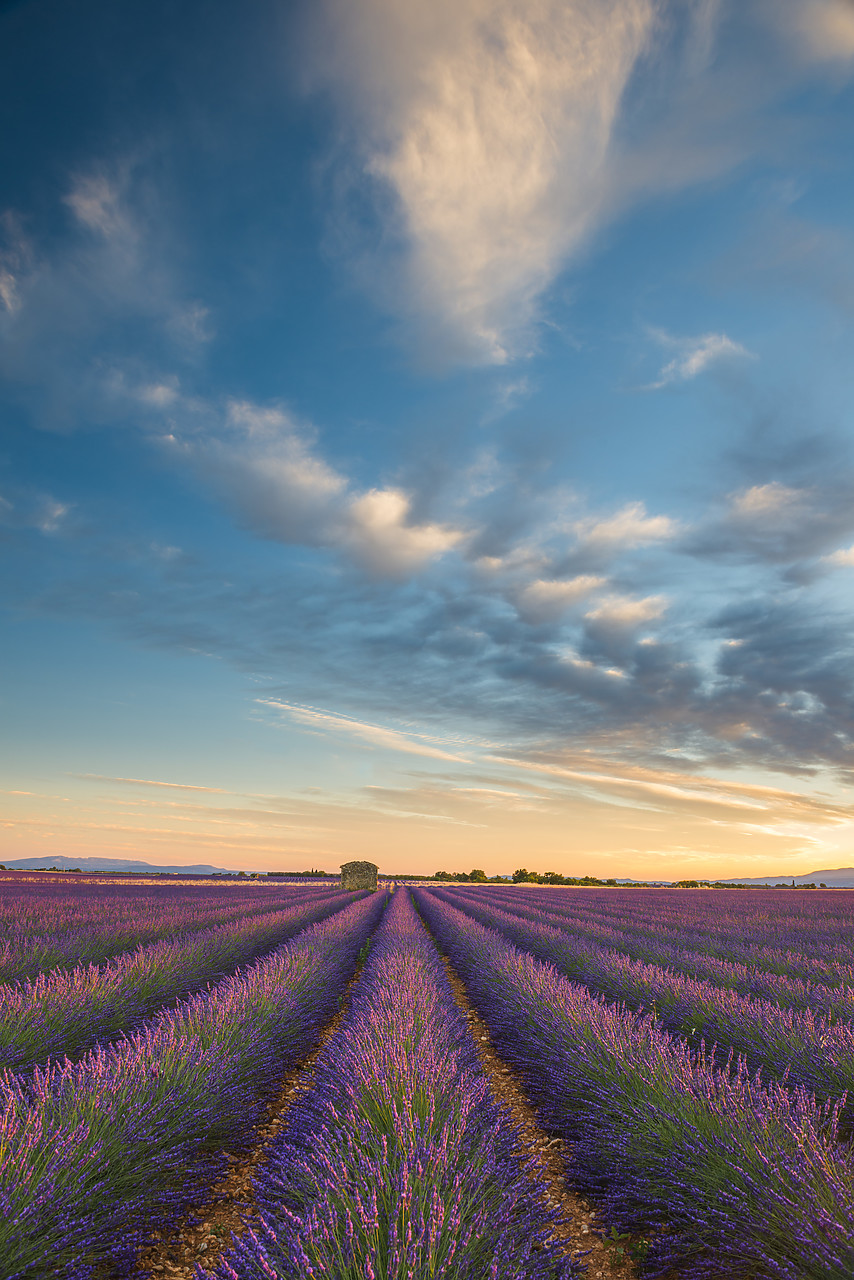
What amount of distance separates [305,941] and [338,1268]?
24.6ft

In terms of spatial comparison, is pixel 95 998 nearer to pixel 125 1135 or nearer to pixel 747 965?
pixel 125 1135

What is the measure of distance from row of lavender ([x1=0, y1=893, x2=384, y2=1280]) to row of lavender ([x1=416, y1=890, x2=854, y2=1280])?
7.01 ft

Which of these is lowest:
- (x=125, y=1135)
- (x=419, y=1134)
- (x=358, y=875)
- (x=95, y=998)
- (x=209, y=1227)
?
(x=358, y=875)

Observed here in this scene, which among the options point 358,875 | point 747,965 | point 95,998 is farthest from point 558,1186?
point 358,875

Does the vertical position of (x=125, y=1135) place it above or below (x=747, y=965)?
above

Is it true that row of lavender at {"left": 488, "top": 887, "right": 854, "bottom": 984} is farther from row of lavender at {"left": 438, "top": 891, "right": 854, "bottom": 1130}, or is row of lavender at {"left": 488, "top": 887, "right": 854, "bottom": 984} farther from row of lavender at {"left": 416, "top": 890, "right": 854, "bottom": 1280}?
row of lavender at {"left": 416, "top": 890, "right": 854, "bottom": 1280}

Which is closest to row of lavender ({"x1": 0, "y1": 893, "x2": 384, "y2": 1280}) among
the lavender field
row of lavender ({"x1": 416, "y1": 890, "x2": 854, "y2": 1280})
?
the lavender field

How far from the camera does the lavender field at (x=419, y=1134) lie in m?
2.04

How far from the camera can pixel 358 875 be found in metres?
30.2

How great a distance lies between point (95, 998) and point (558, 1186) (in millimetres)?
4357

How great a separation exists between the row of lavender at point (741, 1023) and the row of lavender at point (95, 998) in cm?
491

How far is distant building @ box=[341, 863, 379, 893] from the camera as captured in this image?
2992cm

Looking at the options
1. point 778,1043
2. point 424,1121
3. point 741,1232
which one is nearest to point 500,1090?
point 778,1043

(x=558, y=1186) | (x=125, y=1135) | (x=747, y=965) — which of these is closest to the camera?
(x=125, y=1135)
